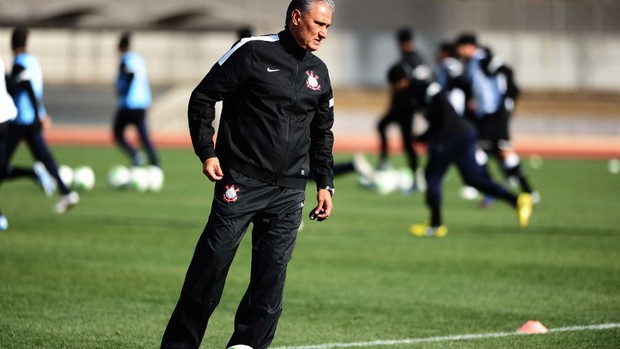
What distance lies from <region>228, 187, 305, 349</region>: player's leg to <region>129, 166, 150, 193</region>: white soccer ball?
12.7 m

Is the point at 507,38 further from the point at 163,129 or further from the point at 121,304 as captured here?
the point at 121,304

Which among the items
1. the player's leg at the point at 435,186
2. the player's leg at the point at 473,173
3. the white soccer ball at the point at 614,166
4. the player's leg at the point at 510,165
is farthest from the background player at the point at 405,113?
the white soccer ball at the point at 614,166

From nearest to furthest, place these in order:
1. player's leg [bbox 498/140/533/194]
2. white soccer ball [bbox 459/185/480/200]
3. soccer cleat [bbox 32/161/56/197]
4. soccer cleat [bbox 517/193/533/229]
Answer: soccer cleat [bbox 517/193/533/229]
soccer cleat [bbox 32/161/56/197]
player's leg [bbox 498/140/533/194]
white soccer ball [bbox 459/185/480/200]

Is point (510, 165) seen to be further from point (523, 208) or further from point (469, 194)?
point (523, 208)

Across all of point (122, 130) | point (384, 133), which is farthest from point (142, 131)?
point (384, 133)

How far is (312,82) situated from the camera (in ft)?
21.4

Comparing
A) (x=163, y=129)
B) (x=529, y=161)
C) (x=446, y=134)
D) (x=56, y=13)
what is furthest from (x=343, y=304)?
(x=56, y=13)

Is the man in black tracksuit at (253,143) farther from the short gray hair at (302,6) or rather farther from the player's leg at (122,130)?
the player's leg at (122,130)

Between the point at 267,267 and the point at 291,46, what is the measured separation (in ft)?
4.33

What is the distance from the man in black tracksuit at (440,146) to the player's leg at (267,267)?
6874mm

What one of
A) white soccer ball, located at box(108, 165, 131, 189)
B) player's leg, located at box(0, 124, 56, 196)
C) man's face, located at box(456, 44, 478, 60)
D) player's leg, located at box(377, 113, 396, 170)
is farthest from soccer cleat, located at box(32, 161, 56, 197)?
man's face, located at box(456, 44, 478, 60)

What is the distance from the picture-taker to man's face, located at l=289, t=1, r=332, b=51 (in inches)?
251

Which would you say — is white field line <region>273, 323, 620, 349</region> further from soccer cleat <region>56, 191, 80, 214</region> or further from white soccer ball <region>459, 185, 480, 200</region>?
white soccer ball <region>459, 185, 480, 200</region>

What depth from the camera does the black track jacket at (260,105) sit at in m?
6.39
